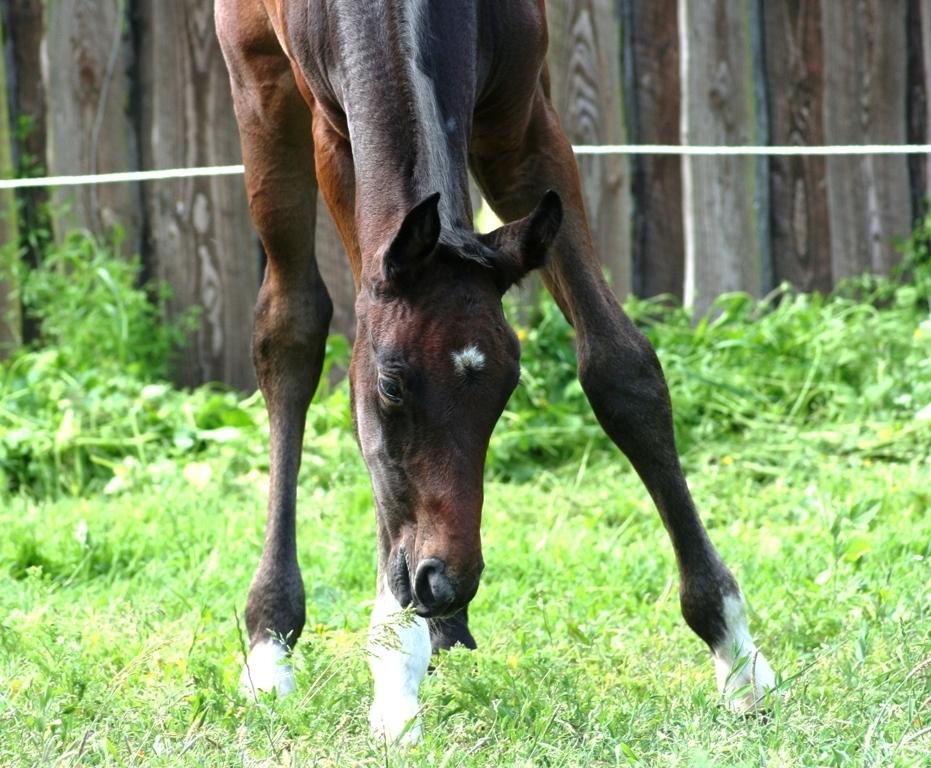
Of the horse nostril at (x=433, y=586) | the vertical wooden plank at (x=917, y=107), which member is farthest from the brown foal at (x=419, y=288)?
the vertical wooden plank at (x=917, y=107)

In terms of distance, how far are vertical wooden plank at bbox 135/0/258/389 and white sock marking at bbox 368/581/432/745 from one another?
3.99 m

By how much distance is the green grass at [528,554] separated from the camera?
9.73 ft

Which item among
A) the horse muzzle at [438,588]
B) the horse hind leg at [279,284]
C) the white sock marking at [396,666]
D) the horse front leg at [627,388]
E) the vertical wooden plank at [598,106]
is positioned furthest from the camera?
the vertical wooden plank at [598,106]

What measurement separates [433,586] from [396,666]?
1.79 ft

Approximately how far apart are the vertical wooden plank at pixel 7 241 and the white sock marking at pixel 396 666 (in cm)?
419

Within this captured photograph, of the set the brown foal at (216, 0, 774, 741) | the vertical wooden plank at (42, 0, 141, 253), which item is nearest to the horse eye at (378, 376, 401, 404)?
the brown foal at (216, 0, 774, 741)

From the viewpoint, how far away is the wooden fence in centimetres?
720

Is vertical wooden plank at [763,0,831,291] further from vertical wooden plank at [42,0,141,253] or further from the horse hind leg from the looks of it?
the horse hind leg

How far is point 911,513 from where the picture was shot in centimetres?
493

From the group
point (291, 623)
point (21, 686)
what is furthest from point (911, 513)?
point (21, 686)

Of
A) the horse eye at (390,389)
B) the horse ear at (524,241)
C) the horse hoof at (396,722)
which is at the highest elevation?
the horse ear at (524,241)

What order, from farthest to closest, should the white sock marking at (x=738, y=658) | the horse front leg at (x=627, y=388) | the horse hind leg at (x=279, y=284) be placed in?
the horse hind leg at (x=279, y=284) → the horse front leg at (x=627, y=388) → the white sock marking at (x=738, y=658)

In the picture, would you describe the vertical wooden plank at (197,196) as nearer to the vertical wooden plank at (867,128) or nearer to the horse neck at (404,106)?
the vertical wooden plank at (867,128)

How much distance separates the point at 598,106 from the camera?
7273 millimetres
